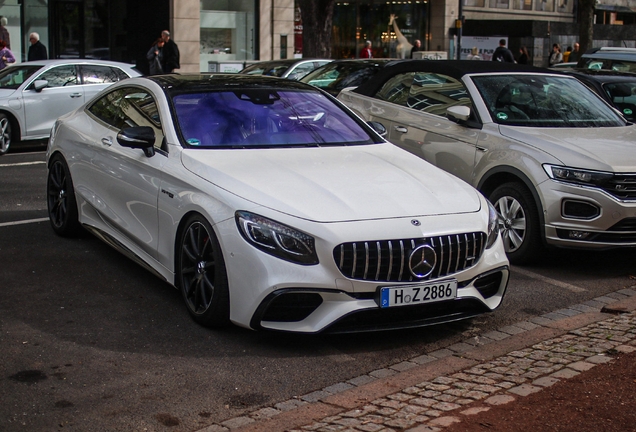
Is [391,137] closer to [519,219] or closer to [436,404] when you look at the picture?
[519,219]

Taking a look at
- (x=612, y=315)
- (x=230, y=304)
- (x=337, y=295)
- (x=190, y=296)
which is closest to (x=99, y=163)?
(x=190, y=296)

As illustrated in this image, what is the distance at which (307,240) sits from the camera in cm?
523

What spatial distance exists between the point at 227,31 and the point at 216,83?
24257 millimetres

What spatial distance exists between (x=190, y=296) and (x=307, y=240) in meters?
1.09

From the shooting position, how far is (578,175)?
7441 mm

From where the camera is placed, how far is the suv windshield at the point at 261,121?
21.2 feet

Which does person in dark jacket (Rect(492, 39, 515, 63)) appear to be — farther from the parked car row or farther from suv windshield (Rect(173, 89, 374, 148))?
suv windshield (Rect(173, 89, 374, 148))

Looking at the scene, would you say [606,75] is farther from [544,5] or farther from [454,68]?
[544,5]

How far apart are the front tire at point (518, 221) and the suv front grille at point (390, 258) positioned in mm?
2332

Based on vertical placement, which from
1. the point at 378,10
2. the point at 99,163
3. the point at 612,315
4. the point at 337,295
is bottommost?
the point at 612,315

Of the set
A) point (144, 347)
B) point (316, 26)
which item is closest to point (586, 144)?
point (144, 347)

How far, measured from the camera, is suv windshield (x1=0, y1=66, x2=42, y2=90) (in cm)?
1521

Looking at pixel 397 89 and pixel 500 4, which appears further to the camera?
pixel 500 4

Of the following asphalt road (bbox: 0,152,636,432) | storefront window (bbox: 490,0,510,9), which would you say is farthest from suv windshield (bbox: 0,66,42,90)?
storefront window (bbox: 490,0,510,9)
